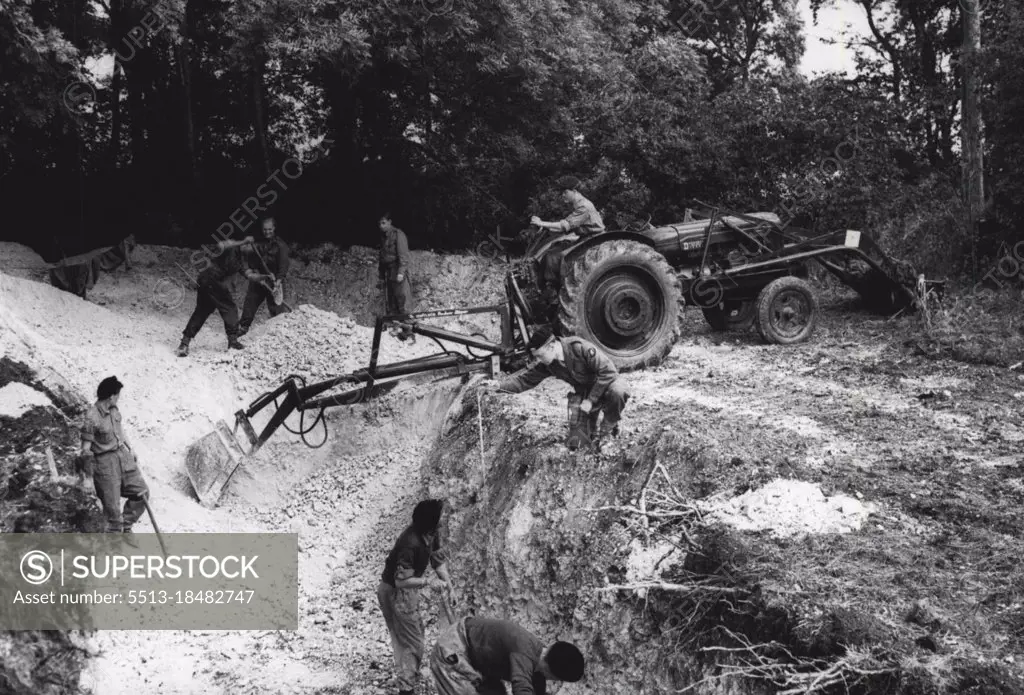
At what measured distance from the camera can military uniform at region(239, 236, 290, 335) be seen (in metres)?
12.6

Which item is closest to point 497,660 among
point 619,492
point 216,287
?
point 619,492

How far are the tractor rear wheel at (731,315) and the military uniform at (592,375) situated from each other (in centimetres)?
471

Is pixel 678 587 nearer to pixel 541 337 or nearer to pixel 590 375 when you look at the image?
pixel 590 375

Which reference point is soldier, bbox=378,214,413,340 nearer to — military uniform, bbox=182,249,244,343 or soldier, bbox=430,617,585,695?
military uniform, bbox=182,249,244,343

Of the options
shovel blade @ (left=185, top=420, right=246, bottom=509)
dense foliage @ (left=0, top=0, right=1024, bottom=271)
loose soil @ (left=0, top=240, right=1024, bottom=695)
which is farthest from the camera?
dense foliage @ (left=0, top=0, right=1024, bottom=271)

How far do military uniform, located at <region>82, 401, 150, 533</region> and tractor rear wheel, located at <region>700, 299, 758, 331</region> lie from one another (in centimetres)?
692

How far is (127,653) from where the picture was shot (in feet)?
25.3

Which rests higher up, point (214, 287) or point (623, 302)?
point (214, 287)

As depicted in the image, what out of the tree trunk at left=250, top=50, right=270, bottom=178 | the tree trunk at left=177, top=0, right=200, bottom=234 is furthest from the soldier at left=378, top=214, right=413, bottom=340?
the tree trunk at left=177, top=0, right=200, bottom=234

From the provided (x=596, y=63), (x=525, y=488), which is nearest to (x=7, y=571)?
(x=525, y=488)

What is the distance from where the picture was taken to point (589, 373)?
7746mm

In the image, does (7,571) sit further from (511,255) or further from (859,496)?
(511,255)

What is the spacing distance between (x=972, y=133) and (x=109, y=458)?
11.9 metres

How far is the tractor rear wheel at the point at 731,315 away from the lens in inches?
480
